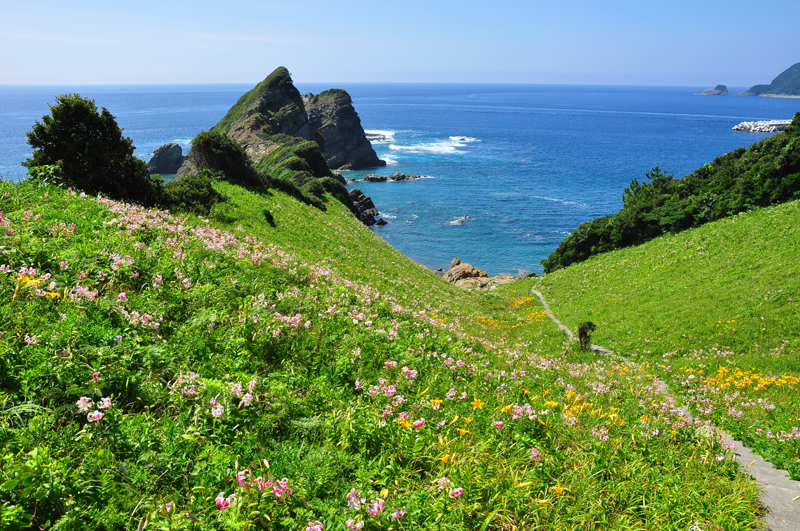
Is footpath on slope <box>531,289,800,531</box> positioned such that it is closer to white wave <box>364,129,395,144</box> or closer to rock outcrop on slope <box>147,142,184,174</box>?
rock outcrop on slope <box>147,142,184,174</box>

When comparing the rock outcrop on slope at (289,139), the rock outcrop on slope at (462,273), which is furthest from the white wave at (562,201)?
the rock outcrop on slope at (462,273)

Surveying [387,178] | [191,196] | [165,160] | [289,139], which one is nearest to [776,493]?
[191,196]

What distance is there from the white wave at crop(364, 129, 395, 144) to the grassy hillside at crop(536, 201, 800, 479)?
146090 millimetres

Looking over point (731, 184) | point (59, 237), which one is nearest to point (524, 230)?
point (731, 184)

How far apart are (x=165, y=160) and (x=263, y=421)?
12127 centimetres

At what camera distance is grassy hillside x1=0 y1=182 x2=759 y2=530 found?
3865mm

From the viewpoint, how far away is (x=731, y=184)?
1307 inches

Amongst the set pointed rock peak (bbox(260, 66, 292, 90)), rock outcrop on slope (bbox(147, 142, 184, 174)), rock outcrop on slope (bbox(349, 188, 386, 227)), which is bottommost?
rock outcrop on slope (bbox(349, 188, 386, 227))

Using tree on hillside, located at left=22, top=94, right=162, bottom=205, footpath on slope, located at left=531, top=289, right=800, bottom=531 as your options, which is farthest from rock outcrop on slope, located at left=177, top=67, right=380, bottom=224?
footpath on slope, located at left=531, top=289, right=800, bottom=531

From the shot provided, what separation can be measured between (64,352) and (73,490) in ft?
6.36

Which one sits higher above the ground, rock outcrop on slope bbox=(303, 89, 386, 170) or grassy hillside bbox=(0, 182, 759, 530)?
rock outcrop on slope bbox=(303, 89, 386, 170)

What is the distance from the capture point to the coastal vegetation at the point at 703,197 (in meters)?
29.0

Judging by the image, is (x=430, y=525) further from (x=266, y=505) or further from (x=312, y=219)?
(x=312, y=219)

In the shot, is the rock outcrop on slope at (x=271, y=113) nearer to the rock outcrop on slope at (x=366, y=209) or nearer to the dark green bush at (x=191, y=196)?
the rock outcrop on slope at (x=366, y=209)
